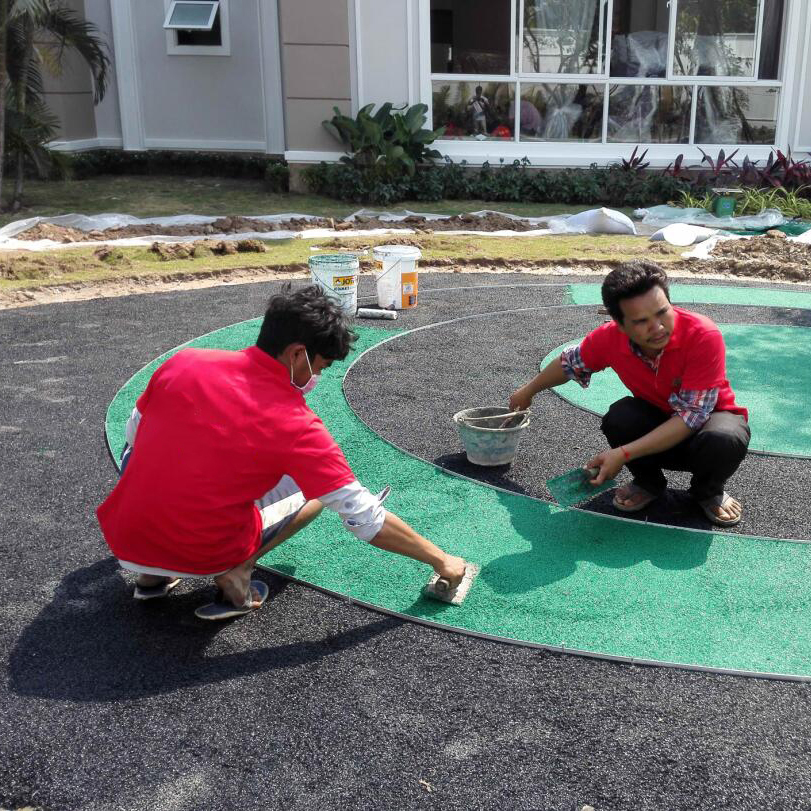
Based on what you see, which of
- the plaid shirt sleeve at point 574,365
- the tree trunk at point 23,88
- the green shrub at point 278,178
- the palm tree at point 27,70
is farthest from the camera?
the green shrub at point 278,178

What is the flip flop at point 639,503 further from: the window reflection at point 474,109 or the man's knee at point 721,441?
the window reflection at point 474,109

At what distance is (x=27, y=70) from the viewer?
1033 cm

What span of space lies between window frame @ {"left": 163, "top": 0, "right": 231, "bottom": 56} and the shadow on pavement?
494 inches

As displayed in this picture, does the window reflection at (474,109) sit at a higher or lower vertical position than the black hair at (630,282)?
higher

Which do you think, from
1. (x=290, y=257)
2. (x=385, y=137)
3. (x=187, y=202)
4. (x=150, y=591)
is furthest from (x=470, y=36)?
(x=150, y=591)

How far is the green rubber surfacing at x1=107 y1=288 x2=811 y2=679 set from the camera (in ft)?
8.82

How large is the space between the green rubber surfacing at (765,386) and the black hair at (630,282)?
1516 mm

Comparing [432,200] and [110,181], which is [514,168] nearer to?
[432,200]

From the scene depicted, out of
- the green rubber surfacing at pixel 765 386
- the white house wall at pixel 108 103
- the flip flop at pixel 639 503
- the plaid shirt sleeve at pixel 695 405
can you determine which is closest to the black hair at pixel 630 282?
the plaid shirt sleeve at pixel 695 405

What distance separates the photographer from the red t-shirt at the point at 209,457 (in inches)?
94.9

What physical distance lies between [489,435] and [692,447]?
0.89 meters

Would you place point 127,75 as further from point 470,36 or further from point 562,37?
point 562,37

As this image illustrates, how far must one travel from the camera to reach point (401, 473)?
3932mm

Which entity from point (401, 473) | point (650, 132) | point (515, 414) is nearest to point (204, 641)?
point (401, 473)
